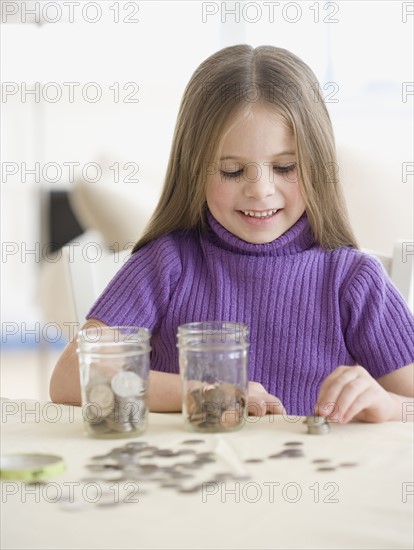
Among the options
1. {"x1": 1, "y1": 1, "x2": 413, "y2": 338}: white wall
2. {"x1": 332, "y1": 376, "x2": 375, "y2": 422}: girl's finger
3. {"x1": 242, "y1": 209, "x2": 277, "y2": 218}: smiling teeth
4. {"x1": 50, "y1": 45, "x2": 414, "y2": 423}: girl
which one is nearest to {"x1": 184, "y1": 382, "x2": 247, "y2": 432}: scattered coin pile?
{"x1": 332, "y1": 376, "x2": 375, "y2": 422}: girl's finger

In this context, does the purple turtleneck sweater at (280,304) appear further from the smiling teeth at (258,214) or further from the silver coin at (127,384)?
the silver coin at (127,384)

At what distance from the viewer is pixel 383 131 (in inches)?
122

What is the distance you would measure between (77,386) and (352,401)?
16.1 inches

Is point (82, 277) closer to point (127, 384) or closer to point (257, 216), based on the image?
point (257, 216)

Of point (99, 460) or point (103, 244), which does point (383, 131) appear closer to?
point (103, 244)

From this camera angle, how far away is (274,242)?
146 centimetres

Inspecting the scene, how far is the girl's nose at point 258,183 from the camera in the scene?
4.43ft

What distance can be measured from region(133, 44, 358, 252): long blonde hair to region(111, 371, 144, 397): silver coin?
500 mm

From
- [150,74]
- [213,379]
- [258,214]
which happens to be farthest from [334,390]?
[150,74]

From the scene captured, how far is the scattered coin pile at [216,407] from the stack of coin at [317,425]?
0.23 feet

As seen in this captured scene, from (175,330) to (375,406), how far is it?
48cm

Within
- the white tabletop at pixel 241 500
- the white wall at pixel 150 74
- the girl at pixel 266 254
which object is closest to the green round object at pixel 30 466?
the white tabletop at pixel 241 500

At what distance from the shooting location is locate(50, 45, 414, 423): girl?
137cm

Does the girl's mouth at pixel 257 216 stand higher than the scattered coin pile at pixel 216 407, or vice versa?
the girl's mouth at pixel 257 216
